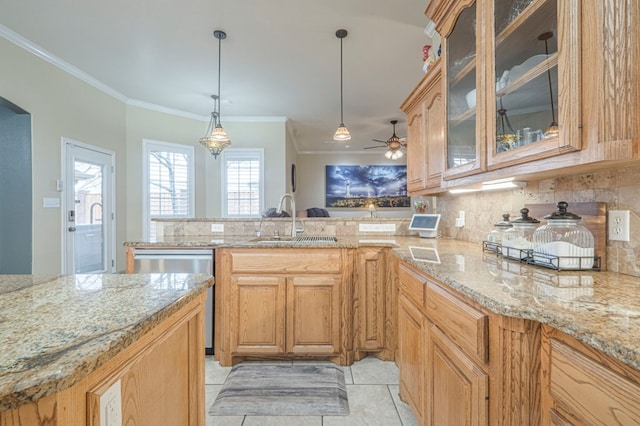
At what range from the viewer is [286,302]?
2.07m

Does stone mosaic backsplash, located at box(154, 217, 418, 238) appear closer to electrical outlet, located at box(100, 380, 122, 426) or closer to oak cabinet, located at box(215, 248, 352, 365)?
oak cabinet, located at box(215, 248, 352, 365)

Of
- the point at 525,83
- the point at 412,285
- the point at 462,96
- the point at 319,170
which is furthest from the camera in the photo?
the point at 319,170

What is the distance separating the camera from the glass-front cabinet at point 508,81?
0.90 m

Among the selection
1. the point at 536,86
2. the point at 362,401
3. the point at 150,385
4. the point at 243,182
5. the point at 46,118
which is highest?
the point at 46,118

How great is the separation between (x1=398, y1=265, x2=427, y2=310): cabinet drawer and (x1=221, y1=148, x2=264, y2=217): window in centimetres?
434

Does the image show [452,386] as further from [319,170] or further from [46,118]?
[319,170]

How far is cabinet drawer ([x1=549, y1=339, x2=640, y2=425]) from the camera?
52 centimetres

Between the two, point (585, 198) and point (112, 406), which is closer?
point (112, 406)

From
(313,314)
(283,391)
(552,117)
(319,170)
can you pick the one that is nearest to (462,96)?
(552,117)

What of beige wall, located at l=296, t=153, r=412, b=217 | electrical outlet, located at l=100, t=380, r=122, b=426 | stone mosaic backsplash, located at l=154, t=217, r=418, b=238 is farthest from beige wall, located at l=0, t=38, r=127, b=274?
beige wall, located at l=296, t=153, r=412, b=217

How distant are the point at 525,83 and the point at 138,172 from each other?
206 inches

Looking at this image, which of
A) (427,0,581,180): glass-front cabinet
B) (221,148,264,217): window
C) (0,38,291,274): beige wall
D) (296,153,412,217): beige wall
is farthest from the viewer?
(296,153,412,217): beige wall

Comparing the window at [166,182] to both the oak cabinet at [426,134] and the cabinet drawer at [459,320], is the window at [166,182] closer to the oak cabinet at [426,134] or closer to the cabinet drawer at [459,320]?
the oak cabinet at [426,134]

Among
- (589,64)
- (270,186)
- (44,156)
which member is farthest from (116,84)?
(589,64)
